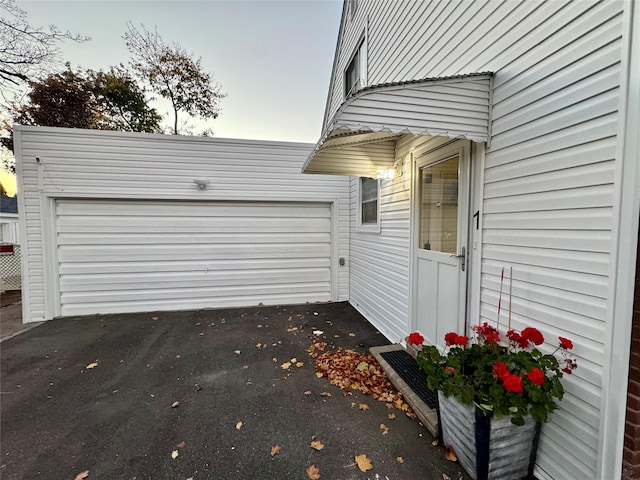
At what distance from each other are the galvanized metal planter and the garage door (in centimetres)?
428

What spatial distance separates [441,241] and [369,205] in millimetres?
2146

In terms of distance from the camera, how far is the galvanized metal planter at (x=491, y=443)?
158 centimetres

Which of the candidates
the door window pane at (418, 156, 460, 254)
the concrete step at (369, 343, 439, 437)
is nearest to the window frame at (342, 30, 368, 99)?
the door window pane at (418, 156, 460, 254)

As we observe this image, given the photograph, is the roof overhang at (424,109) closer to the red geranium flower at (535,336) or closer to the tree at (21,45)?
the red geranium flower at (535,336)

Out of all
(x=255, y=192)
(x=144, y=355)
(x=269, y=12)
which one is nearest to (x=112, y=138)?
(x=255, y=192)

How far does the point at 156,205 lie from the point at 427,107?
510 centimetres

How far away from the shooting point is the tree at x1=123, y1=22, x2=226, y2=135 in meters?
9.50

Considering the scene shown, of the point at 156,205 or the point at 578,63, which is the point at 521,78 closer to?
the point at 578,63

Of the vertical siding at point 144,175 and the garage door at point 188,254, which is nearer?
the vertical siding at point 144,175

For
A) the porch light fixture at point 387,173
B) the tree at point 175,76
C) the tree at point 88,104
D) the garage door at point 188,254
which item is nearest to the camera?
the porch light fixture at point 387,173

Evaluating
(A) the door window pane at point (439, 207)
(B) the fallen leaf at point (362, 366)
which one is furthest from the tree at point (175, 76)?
(B) the fallen leaf at point (362, 366)

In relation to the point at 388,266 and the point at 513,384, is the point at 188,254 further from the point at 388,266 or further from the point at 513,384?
the point at 513,384

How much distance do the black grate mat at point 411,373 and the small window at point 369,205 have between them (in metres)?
1.92

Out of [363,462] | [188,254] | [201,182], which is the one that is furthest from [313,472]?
[201,182]
